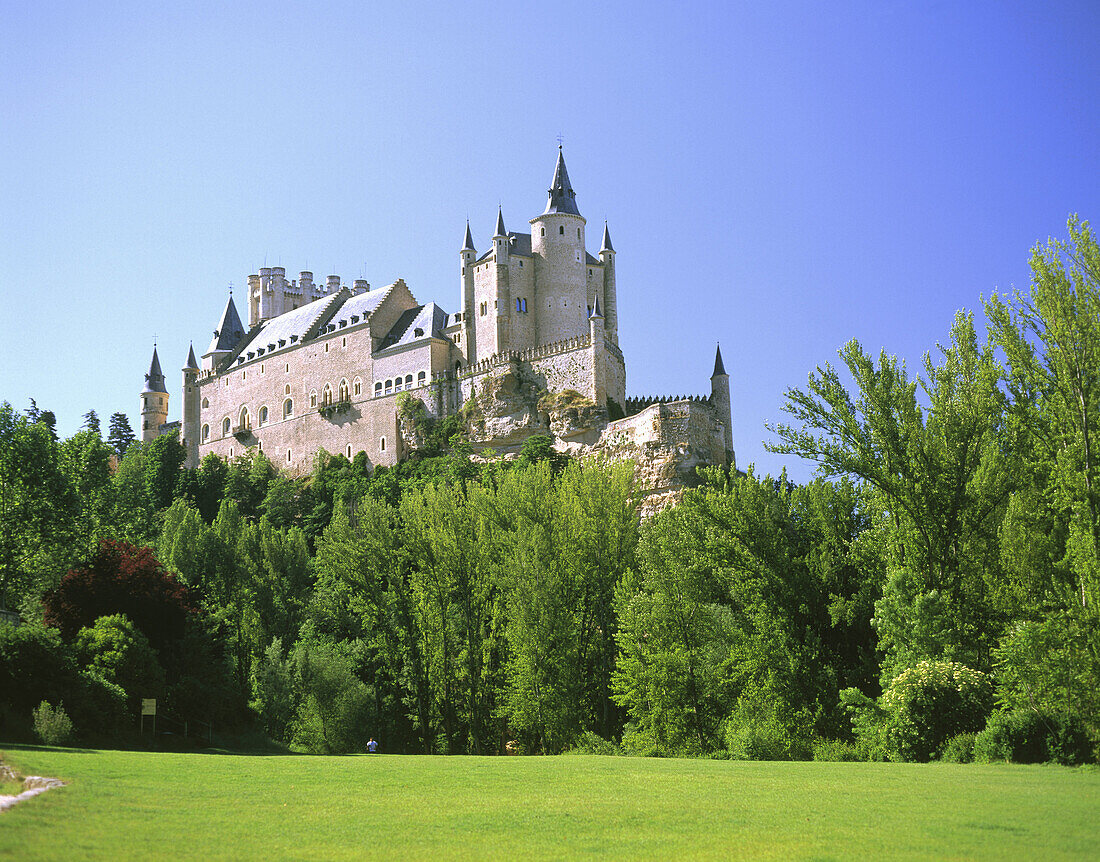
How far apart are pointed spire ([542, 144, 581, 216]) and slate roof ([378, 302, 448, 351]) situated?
1183cm

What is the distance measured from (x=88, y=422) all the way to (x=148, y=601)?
266 ft

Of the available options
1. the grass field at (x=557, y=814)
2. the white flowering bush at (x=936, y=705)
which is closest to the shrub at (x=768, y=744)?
the white flowering bush at (x=936, y=705)

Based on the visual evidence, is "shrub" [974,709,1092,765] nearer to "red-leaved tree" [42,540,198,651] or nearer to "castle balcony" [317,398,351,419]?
"red-leaved tree" [42,540,198,651]

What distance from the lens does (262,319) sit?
10562 cm

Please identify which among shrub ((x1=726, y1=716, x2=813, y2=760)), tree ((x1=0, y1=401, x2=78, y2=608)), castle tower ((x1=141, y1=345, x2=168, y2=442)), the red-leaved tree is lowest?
shrub ((x1=726, y1=716, x2=813, y2=760))

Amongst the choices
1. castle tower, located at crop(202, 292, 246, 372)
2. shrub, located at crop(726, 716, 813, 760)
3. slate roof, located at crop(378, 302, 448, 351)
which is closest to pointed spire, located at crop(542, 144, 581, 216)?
slate roof, located at crop(378, 302, 448, 351)

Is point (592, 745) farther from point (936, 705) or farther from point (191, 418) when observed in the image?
point (191, 418)

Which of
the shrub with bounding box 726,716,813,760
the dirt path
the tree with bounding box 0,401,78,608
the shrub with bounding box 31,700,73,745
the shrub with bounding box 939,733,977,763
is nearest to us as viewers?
the dirt path

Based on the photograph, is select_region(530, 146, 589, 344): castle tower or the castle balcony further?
the castle balcony

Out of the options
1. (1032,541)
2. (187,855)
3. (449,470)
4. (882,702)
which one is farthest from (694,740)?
(449,470)

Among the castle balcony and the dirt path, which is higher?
the castle balcony

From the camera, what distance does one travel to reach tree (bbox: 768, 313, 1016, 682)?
2516 cm

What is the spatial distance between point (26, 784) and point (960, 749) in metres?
17.3

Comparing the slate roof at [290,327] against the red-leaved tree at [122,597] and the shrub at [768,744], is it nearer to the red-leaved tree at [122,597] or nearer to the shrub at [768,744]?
the red-leaved tree at [122,597]
